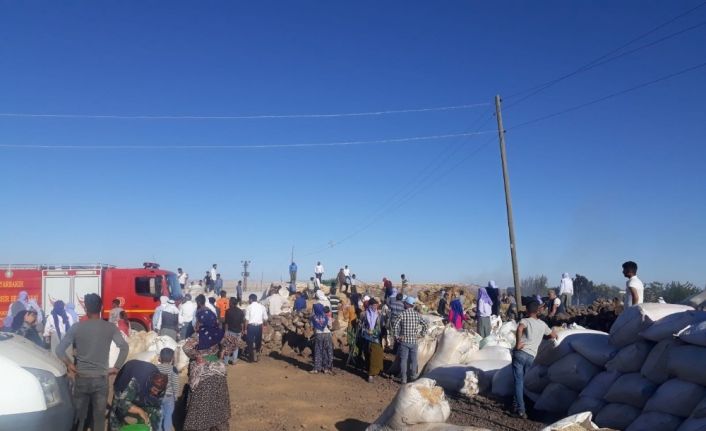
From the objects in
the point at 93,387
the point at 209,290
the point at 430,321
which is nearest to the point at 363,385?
the point at 430,321

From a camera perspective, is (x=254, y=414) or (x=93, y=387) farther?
(x=254, y=414)

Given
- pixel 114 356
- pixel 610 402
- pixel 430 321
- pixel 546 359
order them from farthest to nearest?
pixel 430 321 < pixel 114 356 < pixel 546 359 < pixel 610 402

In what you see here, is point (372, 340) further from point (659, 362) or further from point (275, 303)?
point (275, 303)

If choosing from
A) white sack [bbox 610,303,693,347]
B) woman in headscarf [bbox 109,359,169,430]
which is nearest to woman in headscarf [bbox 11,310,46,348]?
woman in headscarf [bbox 109,359,169,430]

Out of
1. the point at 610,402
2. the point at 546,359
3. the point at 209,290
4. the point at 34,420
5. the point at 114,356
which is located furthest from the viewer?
the point at 209,290

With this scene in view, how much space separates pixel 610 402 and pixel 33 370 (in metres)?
5.75

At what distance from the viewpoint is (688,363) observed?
5.50 metres

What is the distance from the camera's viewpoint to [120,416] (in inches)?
188

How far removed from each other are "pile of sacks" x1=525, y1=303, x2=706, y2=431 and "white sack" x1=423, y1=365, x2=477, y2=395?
1.05 m

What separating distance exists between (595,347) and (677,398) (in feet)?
5.40

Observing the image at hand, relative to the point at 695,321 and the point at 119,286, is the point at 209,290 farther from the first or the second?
the point at 695,321

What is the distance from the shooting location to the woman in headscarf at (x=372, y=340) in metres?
11.1

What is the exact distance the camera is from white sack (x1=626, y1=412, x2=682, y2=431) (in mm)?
5539

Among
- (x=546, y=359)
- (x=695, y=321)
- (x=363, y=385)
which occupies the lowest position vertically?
(x=363, y=385)
